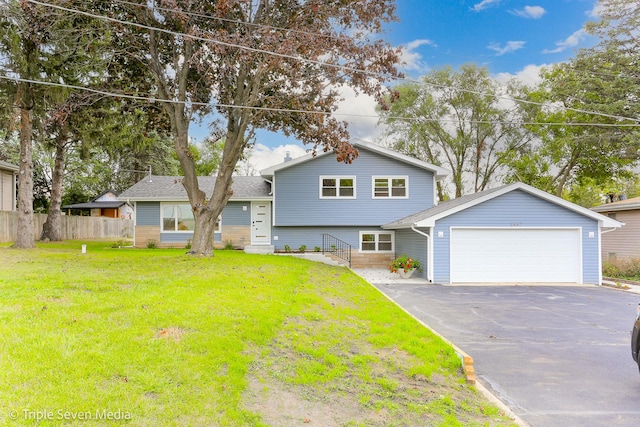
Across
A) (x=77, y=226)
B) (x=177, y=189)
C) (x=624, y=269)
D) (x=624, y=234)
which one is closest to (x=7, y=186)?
(x=77, y=226)

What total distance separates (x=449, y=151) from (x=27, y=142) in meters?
28.7

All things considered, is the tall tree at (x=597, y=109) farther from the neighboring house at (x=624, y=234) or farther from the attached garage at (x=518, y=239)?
the attached garage at (x=518, y=239)

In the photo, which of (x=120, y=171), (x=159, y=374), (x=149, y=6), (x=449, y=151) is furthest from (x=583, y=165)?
(x=120, y=171)

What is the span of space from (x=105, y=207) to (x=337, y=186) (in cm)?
2465

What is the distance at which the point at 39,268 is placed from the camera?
959 centimetres

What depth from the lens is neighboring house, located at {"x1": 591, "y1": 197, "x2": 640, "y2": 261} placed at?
1803cm

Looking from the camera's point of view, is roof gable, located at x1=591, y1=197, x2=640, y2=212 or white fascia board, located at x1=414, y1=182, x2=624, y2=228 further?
roof gable, located at x1=591, y1=197, x2=640, y2=212

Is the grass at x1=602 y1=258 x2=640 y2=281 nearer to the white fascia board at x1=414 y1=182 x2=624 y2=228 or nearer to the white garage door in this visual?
the white fascia board at x1=414 y1=182 x2=624 y2=228

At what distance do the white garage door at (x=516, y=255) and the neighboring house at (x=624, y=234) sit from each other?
5.50m

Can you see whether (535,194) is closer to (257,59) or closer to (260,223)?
(257,59)

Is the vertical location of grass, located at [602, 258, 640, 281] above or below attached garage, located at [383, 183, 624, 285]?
below

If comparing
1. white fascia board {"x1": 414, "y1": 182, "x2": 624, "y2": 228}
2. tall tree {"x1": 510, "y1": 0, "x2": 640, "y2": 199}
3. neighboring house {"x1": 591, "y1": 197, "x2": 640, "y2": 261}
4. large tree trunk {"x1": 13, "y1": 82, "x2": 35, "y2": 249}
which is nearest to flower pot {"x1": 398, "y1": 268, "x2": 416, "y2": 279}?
white fascia board {"x1": 414, "y1": 182, "x2": 624, "y2": 228}

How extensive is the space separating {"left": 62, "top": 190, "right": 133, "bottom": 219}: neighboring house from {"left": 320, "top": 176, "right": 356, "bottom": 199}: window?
72.9 ft

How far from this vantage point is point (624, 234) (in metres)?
19.0
